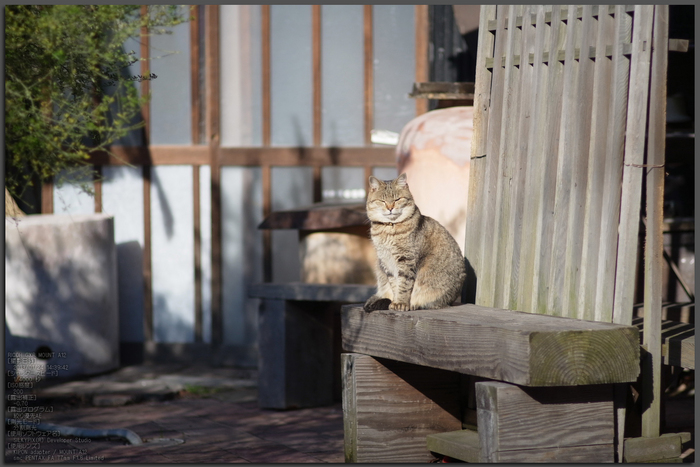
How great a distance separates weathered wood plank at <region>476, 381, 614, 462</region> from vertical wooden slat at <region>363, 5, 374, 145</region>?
5.48 metres

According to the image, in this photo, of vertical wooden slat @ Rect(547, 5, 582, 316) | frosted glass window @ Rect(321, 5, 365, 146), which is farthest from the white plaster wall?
vertical wooden slat @ Rect(547, 5, 582, 316)

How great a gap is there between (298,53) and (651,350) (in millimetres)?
5853

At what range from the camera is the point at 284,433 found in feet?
17.6

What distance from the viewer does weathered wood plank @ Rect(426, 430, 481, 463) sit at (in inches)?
129

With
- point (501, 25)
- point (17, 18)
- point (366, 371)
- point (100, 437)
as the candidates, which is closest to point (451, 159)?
point (501, 25)

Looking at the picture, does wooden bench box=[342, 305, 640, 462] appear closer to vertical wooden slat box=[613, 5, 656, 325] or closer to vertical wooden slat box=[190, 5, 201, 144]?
vertical wooden slat box=[613, 5, 656, 325]

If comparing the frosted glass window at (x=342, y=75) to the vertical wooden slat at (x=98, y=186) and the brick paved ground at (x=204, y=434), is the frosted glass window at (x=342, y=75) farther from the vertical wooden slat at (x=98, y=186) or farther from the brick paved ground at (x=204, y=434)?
the brick paved ground at (x=204, y=434)

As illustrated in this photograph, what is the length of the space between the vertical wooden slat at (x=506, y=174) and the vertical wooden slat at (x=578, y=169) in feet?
1.10

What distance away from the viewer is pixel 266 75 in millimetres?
8305

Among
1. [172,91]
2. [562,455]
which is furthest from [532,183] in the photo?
[172,91]

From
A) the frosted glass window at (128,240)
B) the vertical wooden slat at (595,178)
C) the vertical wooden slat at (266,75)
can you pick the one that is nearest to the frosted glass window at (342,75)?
the vertical wooden slat at (266,75)

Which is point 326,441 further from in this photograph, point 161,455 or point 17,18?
point 17,18

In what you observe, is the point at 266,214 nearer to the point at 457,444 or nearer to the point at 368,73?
the point at 368,73

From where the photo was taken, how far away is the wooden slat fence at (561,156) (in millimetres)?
3055
